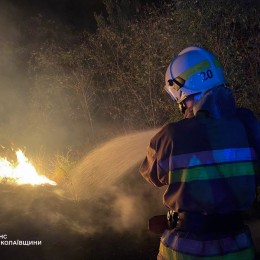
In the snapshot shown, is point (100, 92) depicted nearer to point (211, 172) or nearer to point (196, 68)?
point (196, 68)

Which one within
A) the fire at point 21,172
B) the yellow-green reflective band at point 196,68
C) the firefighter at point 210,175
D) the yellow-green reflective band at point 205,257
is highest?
the fire at point 21,172

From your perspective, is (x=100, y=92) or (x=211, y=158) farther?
(x=100, y=92)

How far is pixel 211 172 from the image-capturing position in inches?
81.9

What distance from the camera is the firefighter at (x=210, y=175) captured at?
208 centimetres

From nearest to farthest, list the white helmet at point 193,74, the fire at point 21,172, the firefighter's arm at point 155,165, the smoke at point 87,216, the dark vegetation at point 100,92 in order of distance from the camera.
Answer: the firefighter's arm at point 155,165, the white helmet at point 193,74, the smoke at point 87,216, the dark vegetation at point 100,92, the fire at point 21,172

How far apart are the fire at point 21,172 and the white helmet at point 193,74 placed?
5.25m

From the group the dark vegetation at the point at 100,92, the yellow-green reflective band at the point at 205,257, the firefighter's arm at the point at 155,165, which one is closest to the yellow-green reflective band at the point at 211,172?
the firefighter's arm at the point at 155,165

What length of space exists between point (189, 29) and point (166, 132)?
604 centimetres

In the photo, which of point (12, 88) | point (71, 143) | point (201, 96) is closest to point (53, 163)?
point (71, 143)

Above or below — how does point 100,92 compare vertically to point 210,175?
above

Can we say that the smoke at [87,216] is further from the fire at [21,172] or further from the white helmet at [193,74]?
the white helmet at [193,74]

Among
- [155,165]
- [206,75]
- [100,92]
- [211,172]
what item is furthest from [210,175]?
[100,92]

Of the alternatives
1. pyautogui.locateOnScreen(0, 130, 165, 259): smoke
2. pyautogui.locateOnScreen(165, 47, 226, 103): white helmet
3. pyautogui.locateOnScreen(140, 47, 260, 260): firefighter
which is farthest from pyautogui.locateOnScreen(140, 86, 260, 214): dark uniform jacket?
pyautogui.locateOnScreen(0, 130, 165, 259): smoke

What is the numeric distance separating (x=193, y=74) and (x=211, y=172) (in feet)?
2.43
